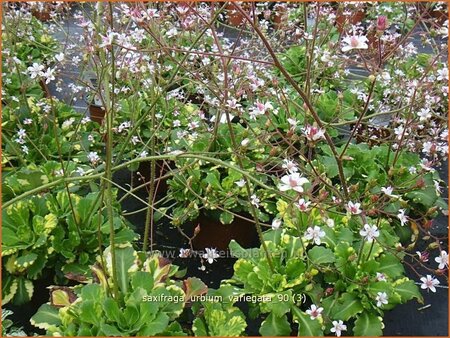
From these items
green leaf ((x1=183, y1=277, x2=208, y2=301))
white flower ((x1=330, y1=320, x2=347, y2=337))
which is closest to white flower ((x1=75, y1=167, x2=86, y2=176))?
green leaf ((x1=183, y1=277, x2=208, y2=301))

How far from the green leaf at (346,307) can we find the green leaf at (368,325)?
1.7 inches

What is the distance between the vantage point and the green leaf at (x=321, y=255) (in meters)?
2.15

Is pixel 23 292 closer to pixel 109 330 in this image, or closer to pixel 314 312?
pixel 109 330

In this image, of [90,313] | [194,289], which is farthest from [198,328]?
[90,313]

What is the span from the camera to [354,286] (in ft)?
6.86

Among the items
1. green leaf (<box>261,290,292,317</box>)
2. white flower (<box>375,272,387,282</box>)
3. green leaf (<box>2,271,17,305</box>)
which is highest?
white flower (<box>375,272,387,282</box>)

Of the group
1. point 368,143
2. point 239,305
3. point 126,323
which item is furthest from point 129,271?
point 368,143

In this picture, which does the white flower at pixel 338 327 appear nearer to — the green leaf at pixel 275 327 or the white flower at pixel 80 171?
the green leaf at pixel 275 327

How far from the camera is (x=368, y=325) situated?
2059 millimetres

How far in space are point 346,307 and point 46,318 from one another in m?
1.17

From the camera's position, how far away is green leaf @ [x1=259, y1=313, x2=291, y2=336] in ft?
6.60

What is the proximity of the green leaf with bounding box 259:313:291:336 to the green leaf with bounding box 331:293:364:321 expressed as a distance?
0.20m

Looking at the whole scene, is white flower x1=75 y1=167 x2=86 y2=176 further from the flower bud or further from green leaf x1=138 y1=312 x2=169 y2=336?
the flower bud

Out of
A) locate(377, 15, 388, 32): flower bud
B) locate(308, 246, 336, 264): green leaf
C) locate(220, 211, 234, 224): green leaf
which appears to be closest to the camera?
locate(377, 15, 388, 32): flower bud
